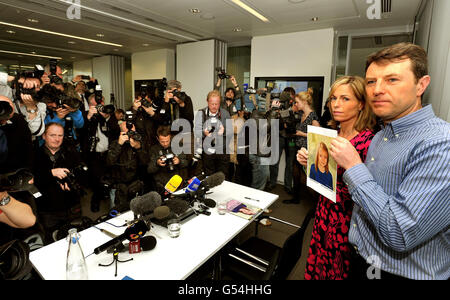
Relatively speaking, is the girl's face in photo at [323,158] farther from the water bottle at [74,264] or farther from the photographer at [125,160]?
the photographer at [125,160]

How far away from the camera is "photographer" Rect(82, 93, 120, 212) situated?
3279 mm

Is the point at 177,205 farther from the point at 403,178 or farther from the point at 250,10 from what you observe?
the point at 250,10

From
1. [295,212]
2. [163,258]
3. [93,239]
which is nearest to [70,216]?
[93,239]

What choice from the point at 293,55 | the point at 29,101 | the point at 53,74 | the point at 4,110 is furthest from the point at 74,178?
the point at 293,55

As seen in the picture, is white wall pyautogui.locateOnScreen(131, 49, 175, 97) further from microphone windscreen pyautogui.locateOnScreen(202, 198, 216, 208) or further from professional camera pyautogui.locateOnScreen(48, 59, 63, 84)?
microphone windscreen pyautogui.locateOnScreen(202, 198, 216, 208)

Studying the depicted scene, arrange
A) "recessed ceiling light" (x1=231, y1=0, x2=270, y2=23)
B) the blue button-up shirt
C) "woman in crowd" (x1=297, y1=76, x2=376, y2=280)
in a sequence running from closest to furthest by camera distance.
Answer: the blue button-up shirt
"woman in crowd" (x1=297, y1=76, x2=376, y2=280)
"recessed ceiling light" (x1=231, y1=0, x2=270, y2=23)

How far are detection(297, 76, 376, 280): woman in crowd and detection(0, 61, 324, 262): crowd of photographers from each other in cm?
159

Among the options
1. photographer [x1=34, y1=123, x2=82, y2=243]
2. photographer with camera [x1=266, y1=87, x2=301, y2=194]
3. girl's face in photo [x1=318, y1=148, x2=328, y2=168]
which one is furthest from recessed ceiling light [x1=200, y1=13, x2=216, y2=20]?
girl's face in photo [x1=318, y1=148, x2=328, y2=168]

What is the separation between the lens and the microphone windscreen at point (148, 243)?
1427 millimetres

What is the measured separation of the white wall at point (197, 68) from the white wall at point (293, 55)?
114 cm

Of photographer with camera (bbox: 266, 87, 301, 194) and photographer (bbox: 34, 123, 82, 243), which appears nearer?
photographer (bbox: 34, 123, 82, 243)

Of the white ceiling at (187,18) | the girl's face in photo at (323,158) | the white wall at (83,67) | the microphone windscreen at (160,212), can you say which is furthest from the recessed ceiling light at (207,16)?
the white wall at (83,67)

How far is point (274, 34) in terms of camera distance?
4961 mm
